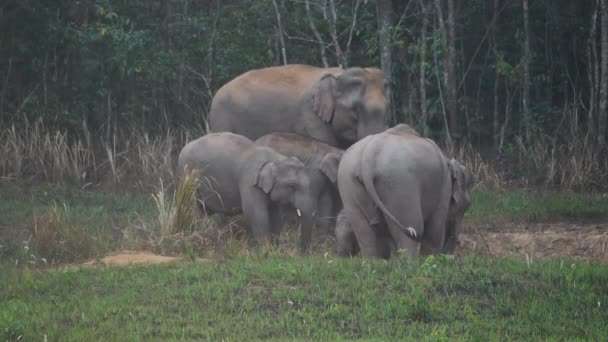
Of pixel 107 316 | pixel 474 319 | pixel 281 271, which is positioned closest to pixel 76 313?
pixel 107 316

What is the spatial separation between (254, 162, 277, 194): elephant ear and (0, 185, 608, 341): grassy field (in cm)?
232

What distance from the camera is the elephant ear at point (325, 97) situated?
1341 cm

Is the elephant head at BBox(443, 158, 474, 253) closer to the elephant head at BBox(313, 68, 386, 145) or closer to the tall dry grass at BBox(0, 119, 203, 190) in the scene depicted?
the elephant head at BBox(313, 68, 386, 145)

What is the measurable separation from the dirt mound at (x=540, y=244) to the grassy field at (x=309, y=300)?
12.4ft

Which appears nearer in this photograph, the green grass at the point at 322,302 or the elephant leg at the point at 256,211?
the green grass at the point at 322,302

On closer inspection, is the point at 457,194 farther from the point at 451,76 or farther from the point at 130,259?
the point at 451,76

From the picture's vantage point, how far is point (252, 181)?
12.8 m

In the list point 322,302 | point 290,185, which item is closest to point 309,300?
point 322,302

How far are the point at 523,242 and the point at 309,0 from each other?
8.57 metres

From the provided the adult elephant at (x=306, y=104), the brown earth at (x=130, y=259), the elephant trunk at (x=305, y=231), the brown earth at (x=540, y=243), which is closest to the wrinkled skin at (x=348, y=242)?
the elephant trunk at (x=305, y=231)

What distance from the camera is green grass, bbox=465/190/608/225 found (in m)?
14.0

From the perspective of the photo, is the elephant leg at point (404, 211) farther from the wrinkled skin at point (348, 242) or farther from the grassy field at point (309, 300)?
the grassy field at point (309, 300)

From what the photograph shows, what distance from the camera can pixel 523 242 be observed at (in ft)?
42.3

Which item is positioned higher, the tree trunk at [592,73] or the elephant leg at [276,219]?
the tree trunk at [592,73]
